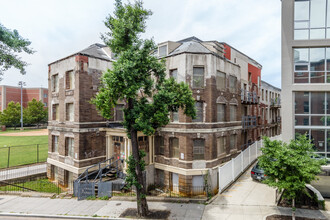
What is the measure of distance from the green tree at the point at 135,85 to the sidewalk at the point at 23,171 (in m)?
15.1

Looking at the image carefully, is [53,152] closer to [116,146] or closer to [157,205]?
[116,146]

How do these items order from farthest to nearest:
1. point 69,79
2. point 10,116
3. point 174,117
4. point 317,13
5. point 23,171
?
1. point 10,116
2. point 23,171
3. point 69,79
4. point 174,117
5. point 317,13

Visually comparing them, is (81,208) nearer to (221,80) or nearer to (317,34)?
(221,80)

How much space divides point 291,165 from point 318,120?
586 cm

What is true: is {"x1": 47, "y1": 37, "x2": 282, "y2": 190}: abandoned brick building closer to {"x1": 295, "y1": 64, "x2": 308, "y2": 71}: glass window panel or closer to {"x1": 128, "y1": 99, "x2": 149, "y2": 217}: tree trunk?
{"x1": 128, "y1": 99, "x2": 149, "y2": 217}: tree trunk

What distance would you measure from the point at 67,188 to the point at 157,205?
1050 cm

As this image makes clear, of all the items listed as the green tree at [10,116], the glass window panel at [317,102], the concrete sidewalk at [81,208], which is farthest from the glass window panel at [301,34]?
the green tree at [10,116]

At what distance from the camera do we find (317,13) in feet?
42.8

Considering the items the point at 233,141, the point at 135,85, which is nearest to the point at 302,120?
the point at 233,141

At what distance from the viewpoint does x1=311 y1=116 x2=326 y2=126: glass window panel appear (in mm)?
13219

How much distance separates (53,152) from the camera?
20.6 metres

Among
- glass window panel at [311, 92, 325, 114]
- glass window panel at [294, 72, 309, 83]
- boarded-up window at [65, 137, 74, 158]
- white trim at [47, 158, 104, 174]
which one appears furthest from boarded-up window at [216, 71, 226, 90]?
boarded-up window at [65, 137, 74, 158]

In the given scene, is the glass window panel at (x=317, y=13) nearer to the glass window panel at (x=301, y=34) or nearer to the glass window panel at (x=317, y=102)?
the glass window panel at (x=301, y=34)

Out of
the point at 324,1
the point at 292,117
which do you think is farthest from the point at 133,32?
the point at 324,1
